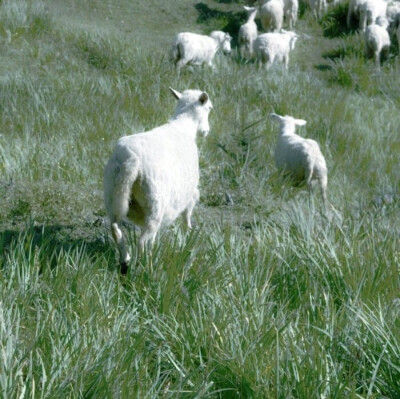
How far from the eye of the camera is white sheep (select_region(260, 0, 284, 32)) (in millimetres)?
15680

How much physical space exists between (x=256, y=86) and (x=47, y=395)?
331 inches

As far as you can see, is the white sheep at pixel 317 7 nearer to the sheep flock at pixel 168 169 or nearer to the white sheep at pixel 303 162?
the sheep flock at pixel 168 169

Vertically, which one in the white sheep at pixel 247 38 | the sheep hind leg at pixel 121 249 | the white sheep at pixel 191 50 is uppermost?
the sheep hind leg at pixel 121 249

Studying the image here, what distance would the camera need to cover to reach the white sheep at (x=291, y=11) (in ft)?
54.6

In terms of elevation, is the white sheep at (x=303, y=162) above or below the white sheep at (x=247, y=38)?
above

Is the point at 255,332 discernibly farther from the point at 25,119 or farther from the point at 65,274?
the point at 25,119

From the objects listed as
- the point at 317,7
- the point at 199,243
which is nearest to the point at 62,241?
the point at 199,243

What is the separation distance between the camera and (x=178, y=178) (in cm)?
488

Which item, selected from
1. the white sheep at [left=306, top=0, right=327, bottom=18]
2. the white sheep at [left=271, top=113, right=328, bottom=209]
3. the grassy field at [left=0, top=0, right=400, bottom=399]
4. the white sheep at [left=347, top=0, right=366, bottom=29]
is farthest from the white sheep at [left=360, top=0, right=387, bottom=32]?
the white sheep at [left=271, top=113, right=328, bottom=209]

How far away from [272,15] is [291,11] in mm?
1145

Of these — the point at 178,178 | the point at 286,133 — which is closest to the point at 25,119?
the point at 286,133

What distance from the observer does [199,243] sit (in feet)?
14.8

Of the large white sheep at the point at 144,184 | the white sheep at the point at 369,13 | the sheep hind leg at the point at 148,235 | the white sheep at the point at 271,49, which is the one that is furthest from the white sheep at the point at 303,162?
the white sheep at the point at 369,13

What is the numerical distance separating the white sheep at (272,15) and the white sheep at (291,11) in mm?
586
